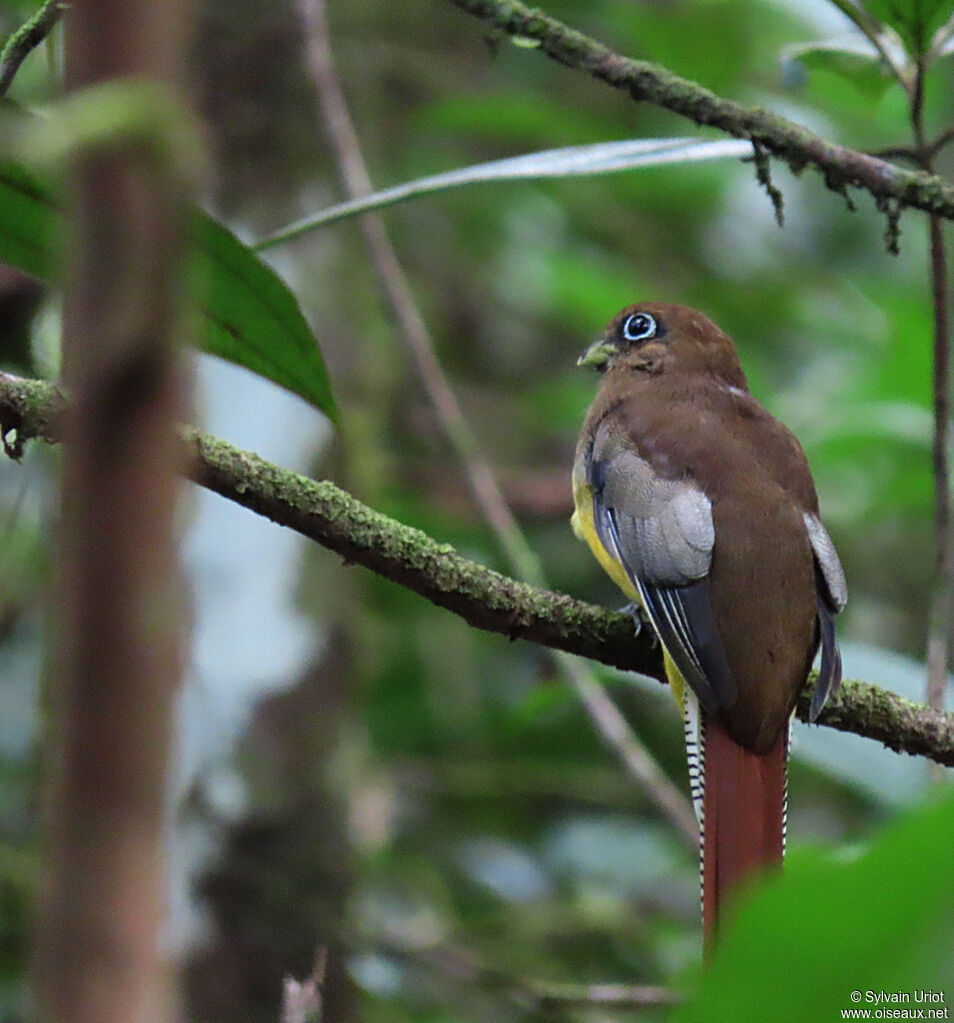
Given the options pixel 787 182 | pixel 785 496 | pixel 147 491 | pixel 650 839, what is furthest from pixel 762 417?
pixel 787 182

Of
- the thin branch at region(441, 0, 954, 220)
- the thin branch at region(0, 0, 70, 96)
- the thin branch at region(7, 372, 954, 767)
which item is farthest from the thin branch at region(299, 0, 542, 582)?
the thin branch at region(0, 0, 70, 96)

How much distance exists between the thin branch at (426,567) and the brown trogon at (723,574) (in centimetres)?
14

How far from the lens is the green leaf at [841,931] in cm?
67

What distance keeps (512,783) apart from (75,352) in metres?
4.12

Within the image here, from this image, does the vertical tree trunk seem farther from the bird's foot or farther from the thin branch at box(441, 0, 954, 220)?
the bird's foot

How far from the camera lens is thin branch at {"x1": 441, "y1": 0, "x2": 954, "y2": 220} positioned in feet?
7.43

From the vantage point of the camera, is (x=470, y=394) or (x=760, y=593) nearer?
(x=760, y=593)

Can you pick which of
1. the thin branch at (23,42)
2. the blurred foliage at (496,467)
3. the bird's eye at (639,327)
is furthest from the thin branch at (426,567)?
the bird's eye at (639,327)

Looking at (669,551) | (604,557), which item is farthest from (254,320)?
(604,557)

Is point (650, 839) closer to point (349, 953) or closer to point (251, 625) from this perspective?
point (349, 953)

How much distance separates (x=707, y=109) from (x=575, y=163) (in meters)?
0.24

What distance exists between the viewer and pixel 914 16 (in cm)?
240

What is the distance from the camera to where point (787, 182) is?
22.8ft

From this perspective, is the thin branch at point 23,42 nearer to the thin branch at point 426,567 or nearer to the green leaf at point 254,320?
the green leaf at point 254,320
